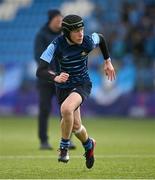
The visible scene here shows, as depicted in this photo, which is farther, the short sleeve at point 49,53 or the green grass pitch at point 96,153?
the short sleeve at point 49,53

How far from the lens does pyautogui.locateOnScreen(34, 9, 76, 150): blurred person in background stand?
45.0 ft

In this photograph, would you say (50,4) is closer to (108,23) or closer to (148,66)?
(108,23)

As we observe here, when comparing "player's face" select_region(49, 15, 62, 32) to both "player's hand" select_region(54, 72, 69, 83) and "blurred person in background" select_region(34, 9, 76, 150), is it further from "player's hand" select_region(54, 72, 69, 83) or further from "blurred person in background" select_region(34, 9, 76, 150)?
"player's hand" select_region(54, 72, 69, 83)

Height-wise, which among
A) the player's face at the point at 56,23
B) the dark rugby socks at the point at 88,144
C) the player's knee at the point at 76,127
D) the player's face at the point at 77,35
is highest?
the player's face at the point at 77,35

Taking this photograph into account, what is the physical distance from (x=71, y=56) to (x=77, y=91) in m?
0.50

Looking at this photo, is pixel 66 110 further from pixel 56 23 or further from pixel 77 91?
pixel 56 23

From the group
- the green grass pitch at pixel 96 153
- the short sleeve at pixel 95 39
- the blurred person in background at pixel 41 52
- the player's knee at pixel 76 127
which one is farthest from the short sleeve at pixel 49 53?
the blurred person in background at pixel 41 52

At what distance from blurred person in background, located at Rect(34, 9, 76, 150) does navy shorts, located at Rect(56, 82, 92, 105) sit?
3.00 metres

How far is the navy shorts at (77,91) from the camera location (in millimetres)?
10227

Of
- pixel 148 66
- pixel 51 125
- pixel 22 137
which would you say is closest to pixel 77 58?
pixel 22 137

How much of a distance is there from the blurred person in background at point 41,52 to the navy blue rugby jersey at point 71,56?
3.14 meters

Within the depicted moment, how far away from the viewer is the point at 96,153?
41.9ft

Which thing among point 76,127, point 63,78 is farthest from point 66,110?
point 76,127

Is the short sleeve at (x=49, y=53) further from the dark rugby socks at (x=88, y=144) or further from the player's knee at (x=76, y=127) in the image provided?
the dark rugby socks at (x=88, y=144)
